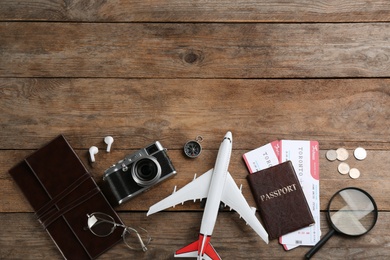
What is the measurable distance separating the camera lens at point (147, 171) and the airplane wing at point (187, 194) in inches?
3.3

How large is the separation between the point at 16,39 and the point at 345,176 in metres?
1.36

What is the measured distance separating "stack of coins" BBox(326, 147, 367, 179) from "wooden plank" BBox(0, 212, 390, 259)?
18 cm

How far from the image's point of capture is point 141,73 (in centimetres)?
192

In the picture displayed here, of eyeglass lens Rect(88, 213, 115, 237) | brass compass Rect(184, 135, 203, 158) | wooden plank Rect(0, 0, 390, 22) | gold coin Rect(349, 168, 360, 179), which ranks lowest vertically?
gold coin Rect(349, 168, 360, 179)

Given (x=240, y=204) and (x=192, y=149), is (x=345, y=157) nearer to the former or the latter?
(x=240, y=204)

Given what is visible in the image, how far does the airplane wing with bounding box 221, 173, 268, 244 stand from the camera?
1.75 m

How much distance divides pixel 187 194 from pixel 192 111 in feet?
1.04

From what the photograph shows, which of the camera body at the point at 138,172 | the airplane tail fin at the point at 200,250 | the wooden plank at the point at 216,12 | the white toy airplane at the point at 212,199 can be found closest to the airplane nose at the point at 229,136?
the white toy airplane at the point at 212,199

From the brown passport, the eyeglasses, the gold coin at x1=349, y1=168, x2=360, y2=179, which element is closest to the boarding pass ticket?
the brown passport

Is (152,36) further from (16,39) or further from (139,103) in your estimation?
Result: (16,39)

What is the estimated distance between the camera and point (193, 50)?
6.35ft

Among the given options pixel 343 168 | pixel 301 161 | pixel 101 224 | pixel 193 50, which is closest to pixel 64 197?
pixel 101 224

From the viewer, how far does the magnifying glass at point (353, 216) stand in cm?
178

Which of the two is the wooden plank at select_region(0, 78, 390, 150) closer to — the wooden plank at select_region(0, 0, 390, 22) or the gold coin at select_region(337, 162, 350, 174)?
the gold coin at select_region(337, 162, 350, 174)
